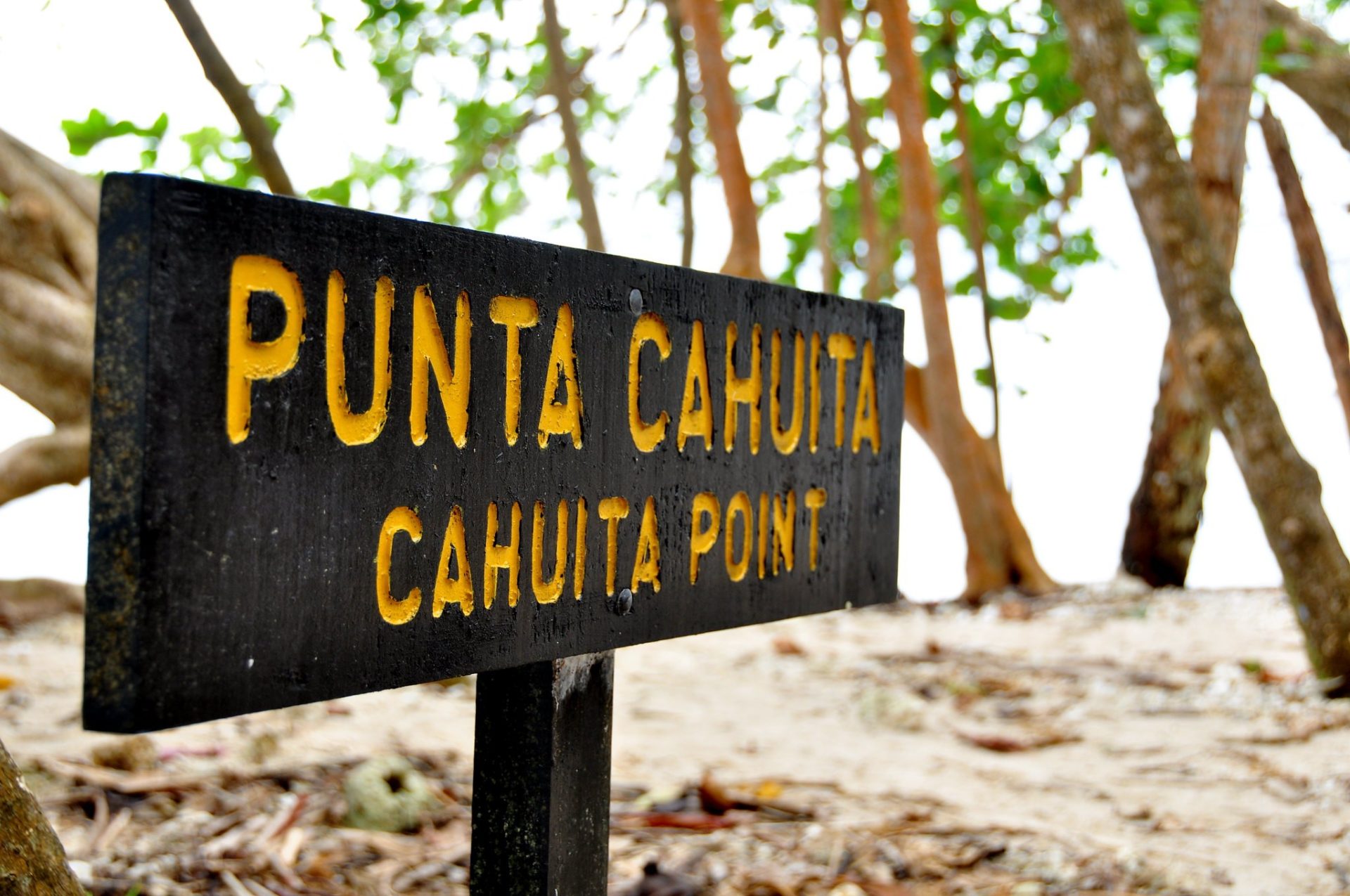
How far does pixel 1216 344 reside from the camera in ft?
12.6

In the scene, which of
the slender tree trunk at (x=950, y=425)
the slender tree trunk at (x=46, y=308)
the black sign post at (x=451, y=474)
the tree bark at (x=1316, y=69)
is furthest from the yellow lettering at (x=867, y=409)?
the tree bark at (x=1316, y=69)

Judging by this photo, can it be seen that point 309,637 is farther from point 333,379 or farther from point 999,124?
point 999,124

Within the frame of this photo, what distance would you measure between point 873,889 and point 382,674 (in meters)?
1.34

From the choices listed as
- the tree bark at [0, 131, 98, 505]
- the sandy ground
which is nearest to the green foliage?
the tree bark at [0, 131, 98, 505]

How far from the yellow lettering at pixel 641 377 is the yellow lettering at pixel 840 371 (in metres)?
0.36

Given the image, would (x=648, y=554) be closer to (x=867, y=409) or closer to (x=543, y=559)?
(x=543, y=559)

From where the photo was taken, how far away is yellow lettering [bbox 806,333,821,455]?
1.68 meters

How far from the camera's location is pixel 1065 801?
286 centimetres

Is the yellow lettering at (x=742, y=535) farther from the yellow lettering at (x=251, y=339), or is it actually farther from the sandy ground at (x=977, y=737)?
the sandy ground at (x=977, y=737)

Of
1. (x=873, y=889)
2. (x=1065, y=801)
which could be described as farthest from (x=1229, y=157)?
(x=873, y=889)

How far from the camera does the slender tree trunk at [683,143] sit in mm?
6223

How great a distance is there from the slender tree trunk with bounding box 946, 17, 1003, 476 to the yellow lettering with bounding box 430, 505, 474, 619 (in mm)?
6049

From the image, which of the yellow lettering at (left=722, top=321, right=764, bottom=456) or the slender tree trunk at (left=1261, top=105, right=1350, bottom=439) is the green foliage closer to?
the yellow lettering at (left=722, top=321, right=764, bottom=456)

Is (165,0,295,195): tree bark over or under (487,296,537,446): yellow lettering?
over
